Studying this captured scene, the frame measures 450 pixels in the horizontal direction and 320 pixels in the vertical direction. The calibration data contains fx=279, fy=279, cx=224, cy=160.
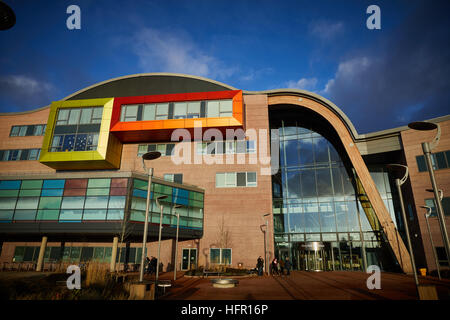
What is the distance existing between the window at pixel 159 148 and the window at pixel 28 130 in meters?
13.1

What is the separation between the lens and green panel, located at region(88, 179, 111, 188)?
24.6 meters

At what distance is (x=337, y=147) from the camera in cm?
3394

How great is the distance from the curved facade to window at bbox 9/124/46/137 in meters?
0.18

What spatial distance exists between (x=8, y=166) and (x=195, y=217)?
24.7 m

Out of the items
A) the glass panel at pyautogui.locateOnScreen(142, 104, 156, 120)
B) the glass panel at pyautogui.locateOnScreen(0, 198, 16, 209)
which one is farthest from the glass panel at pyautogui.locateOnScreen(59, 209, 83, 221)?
the glass panel at pyautogui.locateOnScreen(142, 104, 156, 120)

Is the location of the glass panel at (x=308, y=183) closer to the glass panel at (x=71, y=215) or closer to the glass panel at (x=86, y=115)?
the glass panel at (x=71, y=215)

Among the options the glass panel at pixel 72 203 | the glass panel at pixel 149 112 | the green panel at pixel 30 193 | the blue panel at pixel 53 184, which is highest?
the glass panel at pixel 149 112

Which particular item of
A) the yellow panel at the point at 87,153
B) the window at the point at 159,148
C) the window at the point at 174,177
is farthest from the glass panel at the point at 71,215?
the window at the point at 159,148

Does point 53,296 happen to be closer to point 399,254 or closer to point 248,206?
point 248,206

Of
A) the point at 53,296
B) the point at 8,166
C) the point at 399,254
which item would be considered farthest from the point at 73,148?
the point at 399,254

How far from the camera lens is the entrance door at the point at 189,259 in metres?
30.1

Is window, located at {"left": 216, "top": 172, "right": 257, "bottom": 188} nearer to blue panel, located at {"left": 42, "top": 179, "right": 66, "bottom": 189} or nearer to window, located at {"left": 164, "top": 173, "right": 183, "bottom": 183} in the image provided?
window, located at {"left": 164, "top": 173, "right": 183, "bottom": 183}
